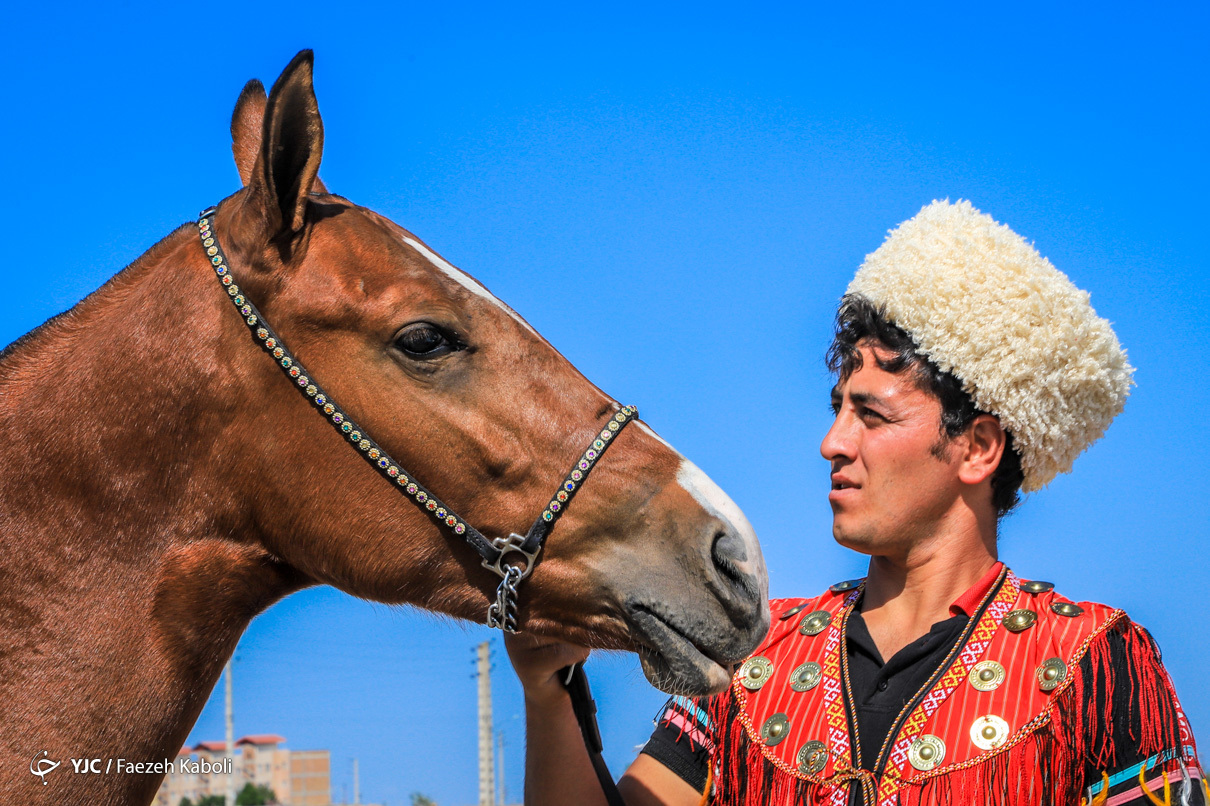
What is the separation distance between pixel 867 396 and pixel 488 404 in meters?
0.99

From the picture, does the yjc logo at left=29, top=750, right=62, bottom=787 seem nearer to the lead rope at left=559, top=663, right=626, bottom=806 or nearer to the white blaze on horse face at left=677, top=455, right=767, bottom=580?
the lead rope at left=559, top=663, right=626, bottom=806

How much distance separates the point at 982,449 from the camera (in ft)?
8.47

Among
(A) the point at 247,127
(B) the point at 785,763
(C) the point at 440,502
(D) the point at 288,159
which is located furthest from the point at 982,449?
(A) the point at 247,127

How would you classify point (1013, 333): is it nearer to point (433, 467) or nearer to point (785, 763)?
point (785, 763)

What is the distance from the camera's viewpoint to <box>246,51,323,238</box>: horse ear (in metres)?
2.31

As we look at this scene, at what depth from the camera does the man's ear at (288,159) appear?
7.60ft

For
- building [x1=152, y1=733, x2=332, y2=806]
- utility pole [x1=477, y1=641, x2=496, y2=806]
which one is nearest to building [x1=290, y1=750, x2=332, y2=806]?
building [x1=152, y1=733, x2=332, y2=806]

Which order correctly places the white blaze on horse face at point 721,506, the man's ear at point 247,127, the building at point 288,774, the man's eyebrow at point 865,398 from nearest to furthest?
the white blaze on horse face at point 721,506 → the man's eyebrow at point 865,398 → the man's ear at point 247,127 → the building at point 288,774

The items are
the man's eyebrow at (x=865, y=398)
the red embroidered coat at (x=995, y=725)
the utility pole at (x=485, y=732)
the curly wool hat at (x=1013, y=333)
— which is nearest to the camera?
the red embroidered coat at (x=995, y=725)

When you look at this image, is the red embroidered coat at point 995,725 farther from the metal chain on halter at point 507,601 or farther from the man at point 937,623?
the metal chain on halter at point 507,601

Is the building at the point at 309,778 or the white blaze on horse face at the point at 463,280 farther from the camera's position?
the building at the point at 309,778

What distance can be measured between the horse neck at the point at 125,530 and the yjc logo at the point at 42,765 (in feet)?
0.06

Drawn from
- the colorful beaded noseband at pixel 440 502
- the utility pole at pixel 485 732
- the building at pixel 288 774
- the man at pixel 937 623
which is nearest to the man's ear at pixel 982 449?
the man at pixel 937 623

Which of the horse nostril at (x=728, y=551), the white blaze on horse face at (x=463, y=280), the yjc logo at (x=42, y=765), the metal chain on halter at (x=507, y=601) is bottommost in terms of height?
the yjc logo at (x=42, y=765)
